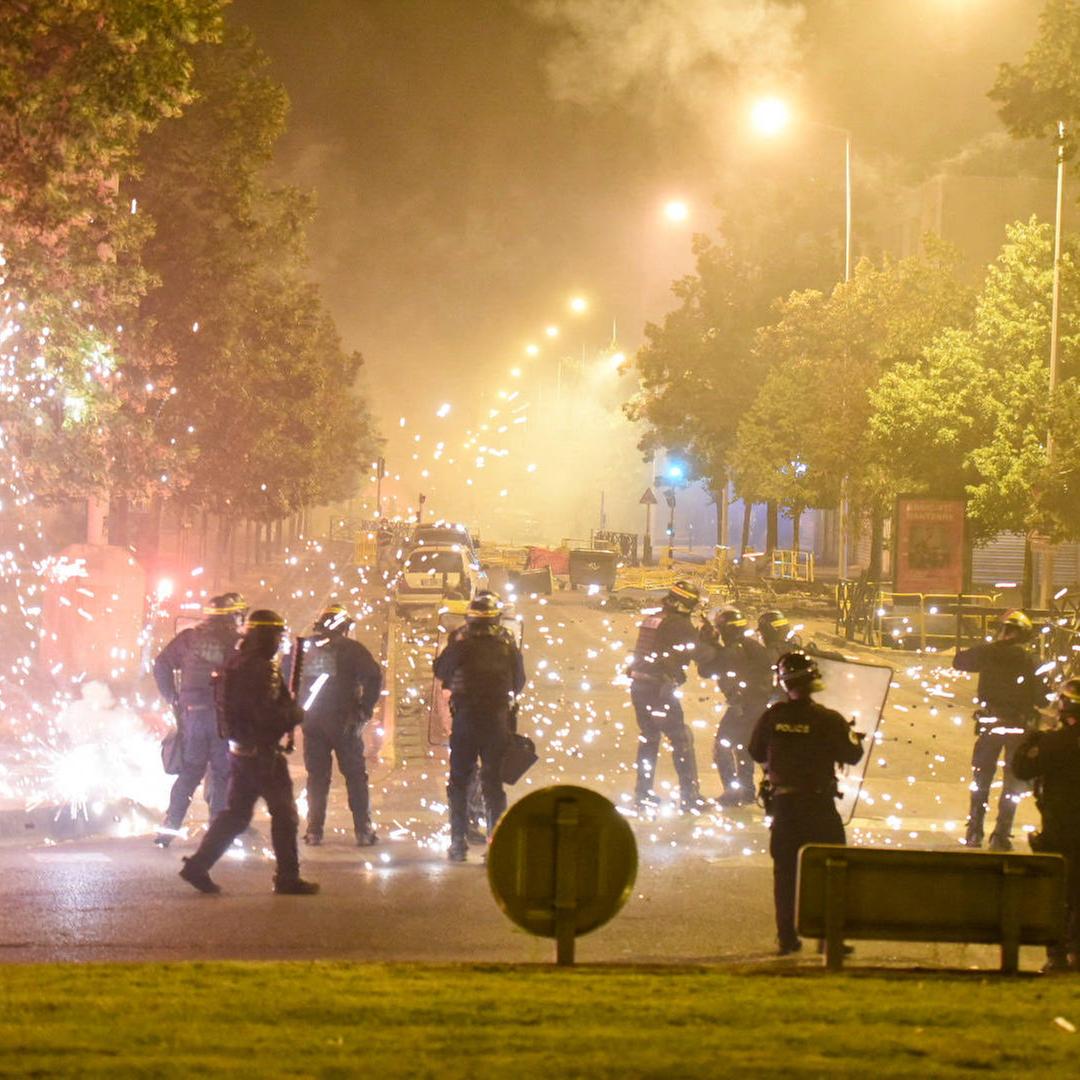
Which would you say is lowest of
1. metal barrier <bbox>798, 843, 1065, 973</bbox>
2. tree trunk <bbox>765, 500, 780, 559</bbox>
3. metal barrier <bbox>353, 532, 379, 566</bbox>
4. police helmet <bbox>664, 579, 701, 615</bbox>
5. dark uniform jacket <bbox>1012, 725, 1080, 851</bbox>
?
metal barrier <bbox>798, 843, 1065, 973</bbox>

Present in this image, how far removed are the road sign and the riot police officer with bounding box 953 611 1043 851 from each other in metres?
5.51

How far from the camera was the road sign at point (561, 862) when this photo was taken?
6.94 metres

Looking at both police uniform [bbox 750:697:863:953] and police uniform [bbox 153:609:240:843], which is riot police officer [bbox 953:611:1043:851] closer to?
police uniform [bbox 750:697:863:953]

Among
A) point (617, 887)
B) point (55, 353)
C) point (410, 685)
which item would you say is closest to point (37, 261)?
point (55, 353)

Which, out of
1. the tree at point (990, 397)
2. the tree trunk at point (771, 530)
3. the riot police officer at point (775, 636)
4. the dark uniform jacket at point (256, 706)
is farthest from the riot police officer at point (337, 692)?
the tree trunk at point (771, 530)

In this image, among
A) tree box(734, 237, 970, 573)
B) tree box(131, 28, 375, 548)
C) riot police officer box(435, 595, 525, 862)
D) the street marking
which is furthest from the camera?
tree box(734, 237, 970, 573)

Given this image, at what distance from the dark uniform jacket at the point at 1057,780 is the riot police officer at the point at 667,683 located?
5.14 meters

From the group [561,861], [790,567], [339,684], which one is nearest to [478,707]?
[339,684]

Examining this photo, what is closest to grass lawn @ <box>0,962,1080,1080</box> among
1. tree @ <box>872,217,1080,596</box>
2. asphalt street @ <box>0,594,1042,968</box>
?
asphalt street @ <box>0,594,1042,968</box>

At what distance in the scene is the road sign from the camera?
22.8ft

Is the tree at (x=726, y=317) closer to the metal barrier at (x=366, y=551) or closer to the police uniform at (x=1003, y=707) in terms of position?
the metal barrier at (x=366, y=551)

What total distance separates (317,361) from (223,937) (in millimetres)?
32476

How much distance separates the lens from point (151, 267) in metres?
26.7

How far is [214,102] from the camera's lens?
25.4 metres
